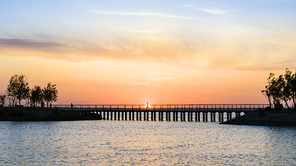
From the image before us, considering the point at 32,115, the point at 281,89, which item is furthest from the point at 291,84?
the point at 32,115

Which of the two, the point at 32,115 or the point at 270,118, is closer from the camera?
the point at 270,118

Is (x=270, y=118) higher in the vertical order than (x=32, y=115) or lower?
lower

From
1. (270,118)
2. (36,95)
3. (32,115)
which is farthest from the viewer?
(36,95)

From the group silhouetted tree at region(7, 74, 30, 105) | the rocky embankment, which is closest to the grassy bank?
silhouetted tree at region(7, 74, 30, 105)

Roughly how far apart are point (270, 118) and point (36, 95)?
9354 centimetres

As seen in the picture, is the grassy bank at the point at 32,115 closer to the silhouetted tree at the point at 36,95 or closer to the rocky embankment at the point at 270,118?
the silhouetted tree at the point at 36,95

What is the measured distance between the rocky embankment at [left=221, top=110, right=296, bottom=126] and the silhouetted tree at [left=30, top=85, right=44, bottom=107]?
276 feet

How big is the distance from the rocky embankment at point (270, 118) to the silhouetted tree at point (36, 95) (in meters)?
84.0

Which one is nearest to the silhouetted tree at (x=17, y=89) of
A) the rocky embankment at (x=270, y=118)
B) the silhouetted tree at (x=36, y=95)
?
the silhouetted tree at (x=36, y=95)

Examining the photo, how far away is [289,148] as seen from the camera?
41.6 m

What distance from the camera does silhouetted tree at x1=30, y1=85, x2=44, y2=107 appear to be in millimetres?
134675

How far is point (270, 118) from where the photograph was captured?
83375mm

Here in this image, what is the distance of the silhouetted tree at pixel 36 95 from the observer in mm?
134675

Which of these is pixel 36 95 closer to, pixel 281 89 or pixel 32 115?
pixel 32 115
